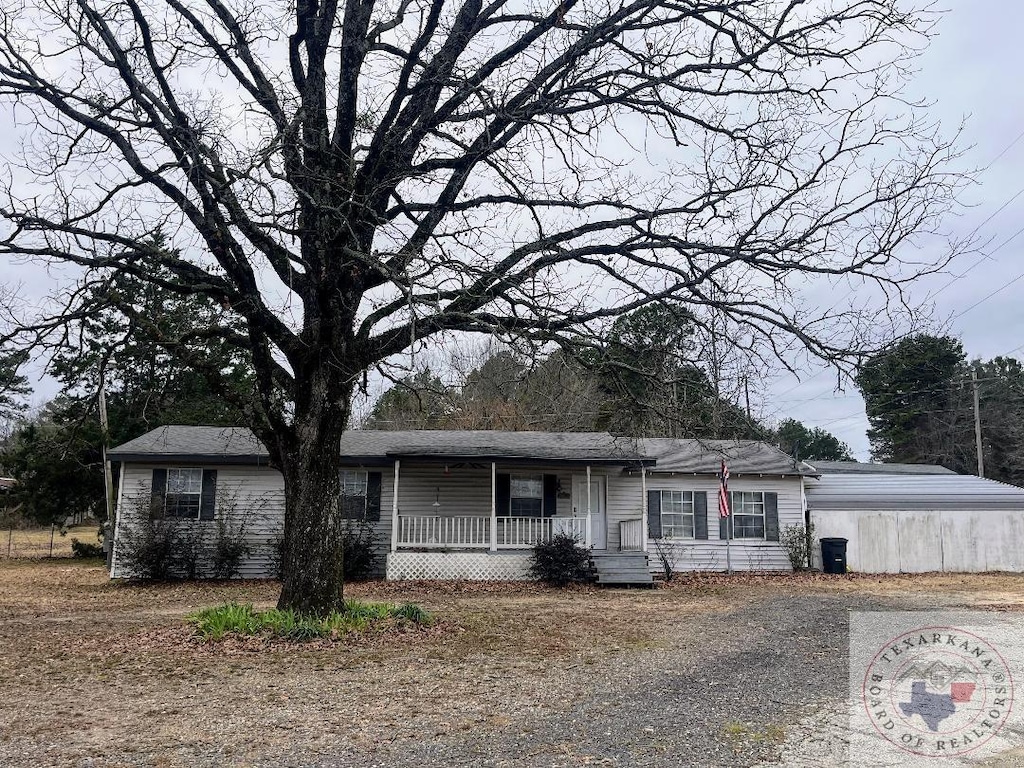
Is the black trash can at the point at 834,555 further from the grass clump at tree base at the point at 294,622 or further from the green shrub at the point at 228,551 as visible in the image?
the green shrub at the point at 228,551

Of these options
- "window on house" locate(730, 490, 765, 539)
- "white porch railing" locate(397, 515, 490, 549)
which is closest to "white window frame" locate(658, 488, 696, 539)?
"window on house" locate(730, 490, 765, 539)

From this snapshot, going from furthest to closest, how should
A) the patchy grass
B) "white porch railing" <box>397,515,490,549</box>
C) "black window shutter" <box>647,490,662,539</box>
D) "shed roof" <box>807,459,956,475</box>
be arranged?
1. "shed roof" <box>807,459,956,475</box>
2. "black window shutter" <box>647,490,662,539</box>
3. "white porch railing" <box>397,515,490,549</box>
4. the patchy grass

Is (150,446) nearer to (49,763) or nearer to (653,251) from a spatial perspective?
(653,251)

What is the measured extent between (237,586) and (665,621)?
9.97 metres

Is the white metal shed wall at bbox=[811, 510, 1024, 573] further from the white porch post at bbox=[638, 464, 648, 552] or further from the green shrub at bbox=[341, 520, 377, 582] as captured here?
the green shrub at bbox=[341, 520, 377, 582]

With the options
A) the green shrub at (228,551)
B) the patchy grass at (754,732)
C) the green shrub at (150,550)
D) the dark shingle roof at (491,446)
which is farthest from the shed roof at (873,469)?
the patchy grass at (754,732)

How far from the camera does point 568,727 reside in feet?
19.4

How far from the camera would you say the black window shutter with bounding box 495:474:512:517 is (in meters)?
20.6

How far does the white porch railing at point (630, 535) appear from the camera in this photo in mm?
20141

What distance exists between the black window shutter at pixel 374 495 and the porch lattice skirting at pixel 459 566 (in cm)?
163

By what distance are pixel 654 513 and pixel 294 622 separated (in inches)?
510

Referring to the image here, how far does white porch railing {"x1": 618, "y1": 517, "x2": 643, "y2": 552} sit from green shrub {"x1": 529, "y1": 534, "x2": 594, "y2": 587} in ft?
7.17

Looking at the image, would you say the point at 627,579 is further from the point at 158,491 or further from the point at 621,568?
the point at 158,491

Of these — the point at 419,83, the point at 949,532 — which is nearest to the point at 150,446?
the point at 419,83
